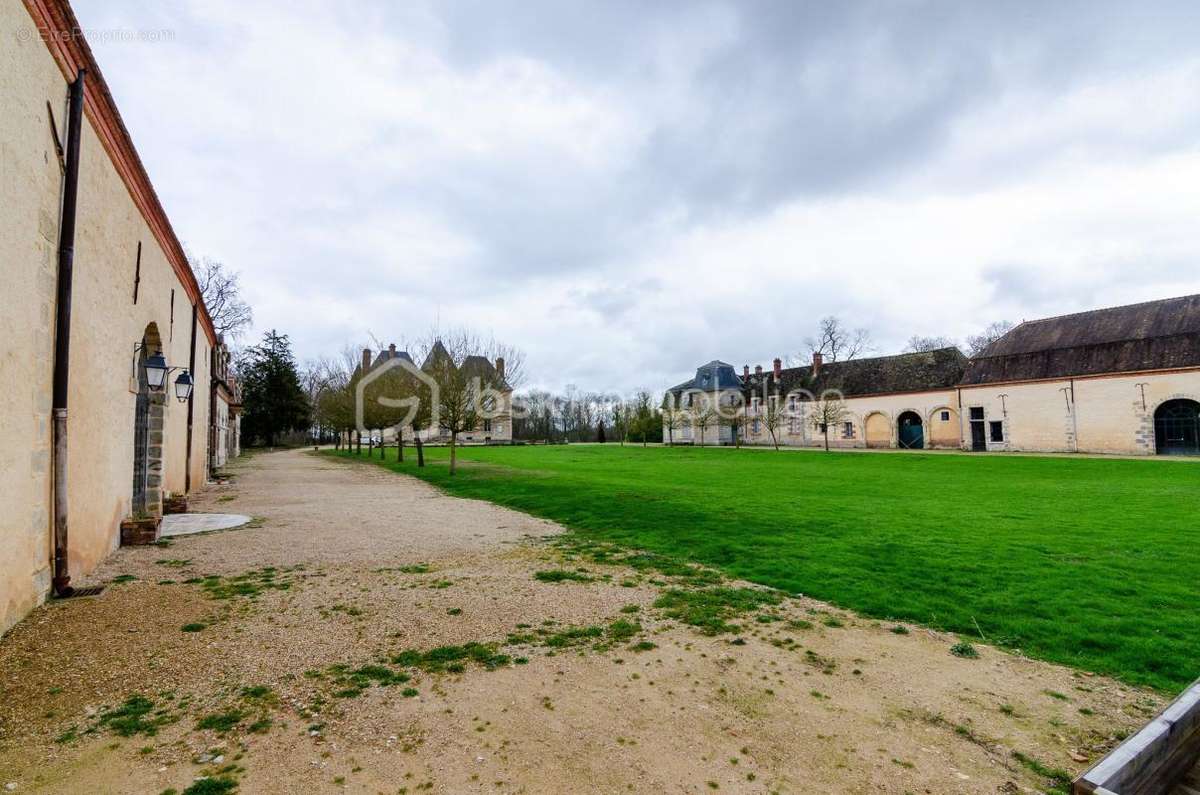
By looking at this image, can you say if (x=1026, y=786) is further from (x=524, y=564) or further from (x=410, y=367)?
(x=410, y=367)

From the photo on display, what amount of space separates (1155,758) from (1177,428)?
36.1 metres

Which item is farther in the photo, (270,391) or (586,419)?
(586,419)

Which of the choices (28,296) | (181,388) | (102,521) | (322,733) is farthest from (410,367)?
(322,733)

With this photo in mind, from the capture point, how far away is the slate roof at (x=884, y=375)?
3791 centimetres

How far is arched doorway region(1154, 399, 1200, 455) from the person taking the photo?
27.3 meters

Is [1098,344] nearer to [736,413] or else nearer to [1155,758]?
[736,413]

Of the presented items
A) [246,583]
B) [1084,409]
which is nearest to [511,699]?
[246,583]

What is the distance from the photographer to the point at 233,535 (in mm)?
9047

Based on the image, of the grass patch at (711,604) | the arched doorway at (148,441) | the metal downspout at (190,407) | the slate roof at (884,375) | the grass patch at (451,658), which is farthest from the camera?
the slate roof at (884,375)

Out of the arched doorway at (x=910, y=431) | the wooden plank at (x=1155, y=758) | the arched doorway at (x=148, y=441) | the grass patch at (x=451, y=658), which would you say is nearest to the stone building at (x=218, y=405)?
the arched doorway at (x=148, y=441)

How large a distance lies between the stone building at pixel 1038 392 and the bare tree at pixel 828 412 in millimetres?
237

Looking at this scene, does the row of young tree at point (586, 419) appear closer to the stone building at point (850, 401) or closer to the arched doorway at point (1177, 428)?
the stone building at point (850, 401)

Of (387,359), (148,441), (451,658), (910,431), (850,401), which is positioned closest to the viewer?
(451,658)

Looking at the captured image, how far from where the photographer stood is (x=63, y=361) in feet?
17.9
